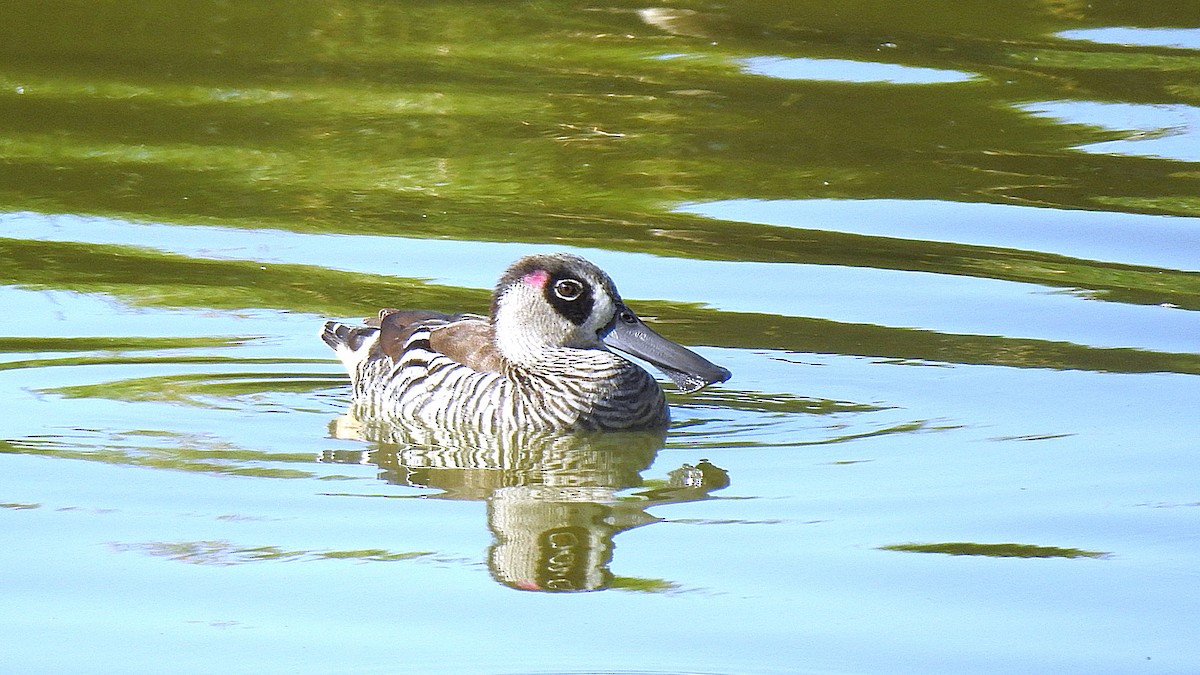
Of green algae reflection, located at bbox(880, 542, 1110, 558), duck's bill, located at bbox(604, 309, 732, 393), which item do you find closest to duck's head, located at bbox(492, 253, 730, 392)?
duck's bill, located at bbox(604, 309, 732, 393)

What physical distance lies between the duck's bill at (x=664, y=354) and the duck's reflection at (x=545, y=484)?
11.4 inches

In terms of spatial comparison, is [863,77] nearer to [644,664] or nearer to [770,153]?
[770,153]

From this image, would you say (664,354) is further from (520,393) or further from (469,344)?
(469,344)

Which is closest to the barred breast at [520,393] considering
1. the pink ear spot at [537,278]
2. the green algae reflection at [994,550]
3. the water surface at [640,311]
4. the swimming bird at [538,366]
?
the swimming bird at [538,366]

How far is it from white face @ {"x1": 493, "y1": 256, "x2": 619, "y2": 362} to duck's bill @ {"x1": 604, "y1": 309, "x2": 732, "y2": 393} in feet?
0.23

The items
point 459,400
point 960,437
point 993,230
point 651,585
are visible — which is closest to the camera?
point 651,585

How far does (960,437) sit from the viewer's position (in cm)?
846

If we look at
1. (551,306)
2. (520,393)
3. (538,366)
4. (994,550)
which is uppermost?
(551,306)

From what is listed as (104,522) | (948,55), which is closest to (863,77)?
(948,55)

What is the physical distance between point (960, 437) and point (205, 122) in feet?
24.7

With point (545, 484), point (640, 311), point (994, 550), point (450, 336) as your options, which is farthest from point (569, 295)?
point (994, 550)

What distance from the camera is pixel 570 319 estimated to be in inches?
363

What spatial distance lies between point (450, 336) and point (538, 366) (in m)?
0.49

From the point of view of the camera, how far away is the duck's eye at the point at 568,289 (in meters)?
9.12
